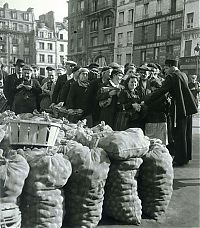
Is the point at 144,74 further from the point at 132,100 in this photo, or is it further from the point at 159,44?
the point at 159,44

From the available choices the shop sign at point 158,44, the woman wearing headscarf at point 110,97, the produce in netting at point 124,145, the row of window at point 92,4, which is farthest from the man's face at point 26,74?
the row of window at point 92,4

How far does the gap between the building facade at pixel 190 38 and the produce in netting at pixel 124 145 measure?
2222 cm

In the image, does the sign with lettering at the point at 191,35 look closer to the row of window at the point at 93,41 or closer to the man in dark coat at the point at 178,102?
the row of window at the point at 93,41

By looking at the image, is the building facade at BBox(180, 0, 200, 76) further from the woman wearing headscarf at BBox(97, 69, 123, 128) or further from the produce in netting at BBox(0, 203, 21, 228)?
the produce in netting at BBox(0, 203, 21, 228)

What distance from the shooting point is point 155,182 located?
3.18m

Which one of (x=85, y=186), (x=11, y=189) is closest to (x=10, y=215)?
(x=11, y=189)

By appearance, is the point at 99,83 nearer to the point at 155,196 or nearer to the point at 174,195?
the point at 174,195

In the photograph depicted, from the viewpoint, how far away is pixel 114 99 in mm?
4969

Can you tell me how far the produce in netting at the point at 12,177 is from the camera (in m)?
2.30

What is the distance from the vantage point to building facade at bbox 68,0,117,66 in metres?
35.8

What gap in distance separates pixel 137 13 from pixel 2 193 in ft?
105

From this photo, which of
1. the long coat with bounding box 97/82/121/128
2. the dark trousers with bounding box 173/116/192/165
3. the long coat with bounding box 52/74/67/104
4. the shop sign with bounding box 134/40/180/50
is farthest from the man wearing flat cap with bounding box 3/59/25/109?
the shop sign with bounding box 134/40/180/50

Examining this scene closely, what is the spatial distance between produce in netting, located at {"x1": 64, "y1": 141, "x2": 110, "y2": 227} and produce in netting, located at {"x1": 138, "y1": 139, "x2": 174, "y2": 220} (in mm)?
539

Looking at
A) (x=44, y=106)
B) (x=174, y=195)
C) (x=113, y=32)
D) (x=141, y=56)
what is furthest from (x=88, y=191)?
(x=113, y=32)
